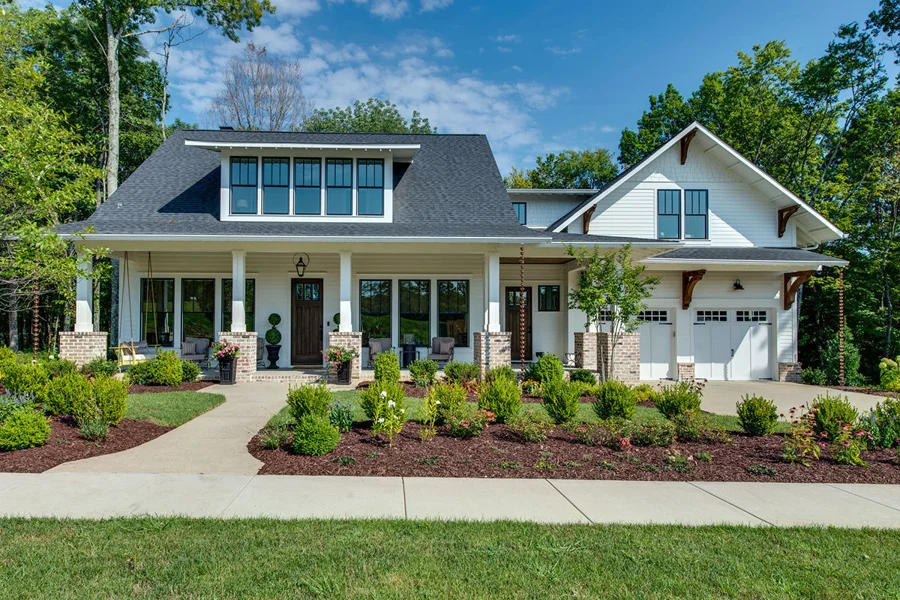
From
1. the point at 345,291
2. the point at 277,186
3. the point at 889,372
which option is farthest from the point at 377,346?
the point at 889,372

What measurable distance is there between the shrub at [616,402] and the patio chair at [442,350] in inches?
268

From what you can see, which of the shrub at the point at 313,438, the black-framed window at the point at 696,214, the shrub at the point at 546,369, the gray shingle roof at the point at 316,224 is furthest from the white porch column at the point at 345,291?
the black-framed window at the point at 696,214

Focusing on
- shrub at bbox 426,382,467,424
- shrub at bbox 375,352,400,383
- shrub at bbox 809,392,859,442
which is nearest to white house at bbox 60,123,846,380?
shrub at bbox 375,352,400,383

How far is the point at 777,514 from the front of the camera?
4.82 meters

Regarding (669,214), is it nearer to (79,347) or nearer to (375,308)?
(375,308)

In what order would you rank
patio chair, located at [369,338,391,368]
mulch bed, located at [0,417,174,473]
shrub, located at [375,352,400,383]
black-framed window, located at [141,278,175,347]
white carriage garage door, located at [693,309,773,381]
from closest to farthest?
mulch bed, located at [0,417,174,473] → shrub, located at [375,352,400,383] → patio chair, located at [369,338,391,368] → black-framed window, located at [141,278,175,347] → white carriage garage door, located at [693,309,773,381]

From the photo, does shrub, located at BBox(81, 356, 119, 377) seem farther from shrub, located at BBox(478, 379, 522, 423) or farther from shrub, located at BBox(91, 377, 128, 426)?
shrub, located at BBox(478, 379, 522, 423)

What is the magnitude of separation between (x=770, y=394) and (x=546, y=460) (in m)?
9.59

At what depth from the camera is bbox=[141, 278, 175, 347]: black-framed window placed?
15.0 m

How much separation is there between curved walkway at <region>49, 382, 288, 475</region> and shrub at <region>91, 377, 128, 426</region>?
0.67m

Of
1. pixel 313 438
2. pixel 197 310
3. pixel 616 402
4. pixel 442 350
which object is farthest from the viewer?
pixel 197 310

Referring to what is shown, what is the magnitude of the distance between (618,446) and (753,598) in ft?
12.2

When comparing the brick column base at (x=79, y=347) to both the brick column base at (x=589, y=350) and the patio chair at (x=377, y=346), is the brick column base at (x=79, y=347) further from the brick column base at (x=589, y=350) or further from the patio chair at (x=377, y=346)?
the brick column base at (x=589, y=350)

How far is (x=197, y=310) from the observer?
1521cm
